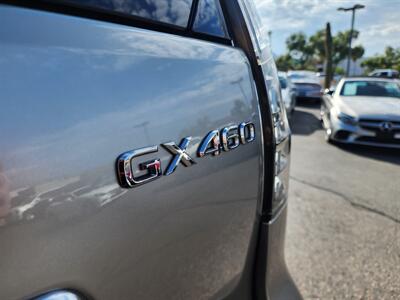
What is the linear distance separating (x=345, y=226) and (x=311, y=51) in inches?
2090

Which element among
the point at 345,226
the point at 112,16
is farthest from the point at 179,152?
the point at 345,226

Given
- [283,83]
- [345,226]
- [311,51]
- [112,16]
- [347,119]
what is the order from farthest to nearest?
[311,51]
[283,83]
[347,119]
[345,226]
[112,16]

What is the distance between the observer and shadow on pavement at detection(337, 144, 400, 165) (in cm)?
546

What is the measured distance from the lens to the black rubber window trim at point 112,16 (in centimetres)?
60

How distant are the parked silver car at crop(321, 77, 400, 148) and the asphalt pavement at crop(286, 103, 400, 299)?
0.41 metres

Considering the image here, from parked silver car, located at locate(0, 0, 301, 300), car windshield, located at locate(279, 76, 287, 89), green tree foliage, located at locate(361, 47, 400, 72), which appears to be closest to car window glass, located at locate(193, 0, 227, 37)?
parked silver car, located at locate(0, 0, 301, 300)

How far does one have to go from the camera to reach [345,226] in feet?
10.1

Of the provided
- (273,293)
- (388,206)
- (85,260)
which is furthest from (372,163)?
(85,260)

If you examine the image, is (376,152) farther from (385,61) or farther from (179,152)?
(385,61)

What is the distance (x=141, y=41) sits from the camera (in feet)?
2.35

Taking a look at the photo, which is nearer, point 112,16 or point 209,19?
Result: point 112,16

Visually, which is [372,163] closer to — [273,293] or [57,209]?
[273,293]

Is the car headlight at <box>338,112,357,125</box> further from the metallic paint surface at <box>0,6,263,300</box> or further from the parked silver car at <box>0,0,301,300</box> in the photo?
the metallic paint surface at <box>0,6,263,300</box>

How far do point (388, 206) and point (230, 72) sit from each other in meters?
3.25
